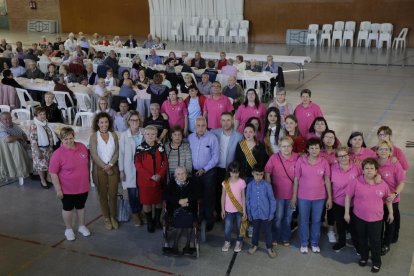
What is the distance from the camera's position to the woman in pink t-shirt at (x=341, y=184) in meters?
4.68

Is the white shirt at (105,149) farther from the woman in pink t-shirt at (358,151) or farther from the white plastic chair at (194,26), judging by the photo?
the white plastic chair at (194,26)

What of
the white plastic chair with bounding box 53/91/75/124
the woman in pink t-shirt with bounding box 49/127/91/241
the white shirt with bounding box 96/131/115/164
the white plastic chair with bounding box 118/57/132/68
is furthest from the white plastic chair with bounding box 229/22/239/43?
the woman in pink t-shirt with bounding box 49/127/91/241

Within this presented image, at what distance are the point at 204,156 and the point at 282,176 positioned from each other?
1.01 m

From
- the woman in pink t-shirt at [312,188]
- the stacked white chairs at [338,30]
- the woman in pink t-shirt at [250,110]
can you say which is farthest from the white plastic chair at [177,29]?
the woman in pink t-shirt at [312,188]

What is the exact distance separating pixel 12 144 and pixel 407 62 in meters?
16.0

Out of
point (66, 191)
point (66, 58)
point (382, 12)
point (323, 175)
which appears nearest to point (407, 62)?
point (382, 12)

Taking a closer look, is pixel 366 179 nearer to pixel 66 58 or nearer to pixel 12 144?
pixel 12 144

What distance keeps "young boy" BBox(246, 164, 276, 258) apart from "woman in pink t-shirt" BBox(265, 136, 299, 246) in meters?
0.20

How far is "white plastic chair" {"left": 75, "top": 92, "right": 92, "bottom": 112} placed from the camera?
9.66 meters

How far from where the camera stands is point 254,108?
649 cm

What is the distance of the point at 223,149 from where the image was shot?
17.8 feet

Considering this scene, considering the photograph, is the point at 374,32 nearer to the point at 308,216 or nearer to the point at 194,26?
the point at 194,26

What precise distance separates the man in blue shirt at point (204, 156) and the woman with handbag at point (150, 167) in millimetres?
391

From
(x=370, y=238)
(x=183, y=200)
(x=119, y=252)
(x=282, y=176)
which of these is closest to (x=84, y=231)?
(x=119, y=252)
